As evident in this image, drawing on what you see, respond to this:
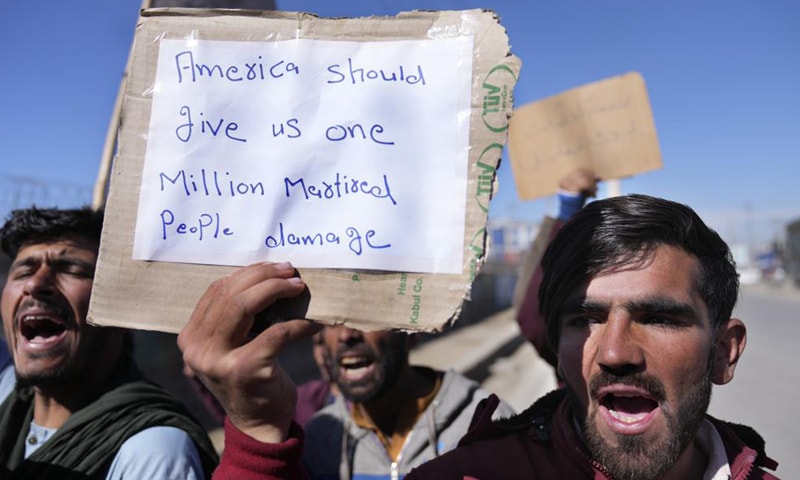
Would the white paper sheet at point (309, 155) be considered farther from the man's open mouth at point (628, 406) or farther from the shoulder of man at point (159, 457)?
the shoulder of man at point (159, 457)

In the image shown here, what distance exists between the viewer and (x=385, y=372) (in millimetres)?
2629

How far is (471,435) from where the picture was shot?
1572 mm

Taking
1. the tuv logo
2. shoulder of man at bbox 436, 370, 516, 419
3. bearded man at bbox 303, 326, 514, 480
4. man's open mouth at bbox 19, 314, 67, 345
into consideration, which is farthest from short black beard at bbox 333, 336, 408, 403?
the tuv logo

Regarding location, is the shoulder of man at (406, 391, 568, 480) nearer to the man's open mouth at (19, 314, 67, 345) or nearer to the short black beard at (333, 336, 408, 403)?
the short black beard at (333, 336, 408, 403)

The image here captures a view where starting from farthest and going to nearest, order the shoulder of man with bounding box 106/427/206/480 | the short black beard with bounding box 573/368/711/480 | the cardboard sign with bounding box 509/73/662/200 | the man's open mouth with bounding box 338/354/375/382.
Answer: the cardboard sign with bounding box 509/73/662/200 < the man's open mouth with bounding box 338/354/375/382 < the shoulder of man with bounding box 106/427/206/480 < the short black beard with bounding box 573/368/711/480

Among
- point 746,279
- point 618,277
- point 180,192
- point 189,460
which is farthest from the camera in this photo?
point 746,279

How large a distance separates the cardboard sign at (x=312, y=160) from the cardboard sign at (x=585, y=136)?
1666mm

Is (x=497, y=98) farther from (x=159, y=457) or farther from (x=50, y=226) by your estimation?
(x=50, y=226)

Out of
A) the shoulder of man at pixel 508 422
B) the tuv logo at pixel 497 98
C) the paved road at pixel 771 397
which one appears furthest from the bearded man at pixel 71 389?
the paved road at pixel 771 397

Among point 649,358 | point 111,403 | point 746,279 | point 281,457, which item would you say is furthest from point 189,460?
point 746,279

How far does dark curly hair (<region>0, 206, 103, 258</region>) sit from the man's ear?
2.03 meters

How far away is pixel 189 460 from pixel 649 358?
127 cm

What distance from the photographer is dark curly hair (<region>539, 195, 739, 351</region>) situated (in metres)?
1.52

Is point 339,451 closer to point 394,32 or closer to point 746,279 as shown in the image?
point 394,32
